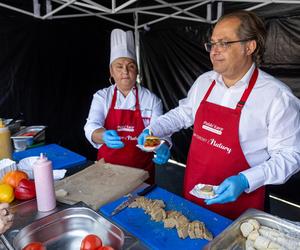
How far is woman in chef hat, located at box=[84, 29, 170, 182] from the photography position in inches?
80.4

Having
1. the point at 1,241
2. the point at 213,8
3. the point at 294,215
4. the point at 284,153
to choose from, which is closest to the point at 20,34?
the point at 213,8

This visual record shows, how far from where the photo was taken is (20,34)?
119 inches

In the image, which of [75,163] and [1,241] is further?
[75,163]

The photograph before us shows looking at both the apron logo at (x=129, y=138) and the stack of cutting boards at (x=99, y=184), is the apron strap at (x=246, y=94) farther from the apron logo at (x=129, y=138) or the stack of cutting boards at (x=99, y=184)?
the apron logo at (x=129, y=138)

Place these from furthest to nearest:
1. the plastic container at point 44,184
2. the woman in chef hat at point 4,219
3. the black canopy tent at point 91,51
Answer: the black canopy tent at point 91,51, the plastic container at point 44,184, the woman in chef hat at point 4,219

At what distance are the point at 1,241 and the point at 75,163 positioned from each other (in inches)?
30.9

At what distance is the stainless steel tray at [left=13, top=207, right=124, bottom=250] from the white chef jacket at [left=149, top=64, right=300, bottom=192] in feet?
2.19

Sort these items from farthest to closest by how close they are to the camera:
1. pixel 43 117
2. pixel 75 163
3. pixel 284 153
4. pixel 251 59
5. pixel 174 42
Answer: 1. pixel 174 42
2. pixel 43 117
3. pixel 75 163
4. pixel 251 59
5. pixel 284 153

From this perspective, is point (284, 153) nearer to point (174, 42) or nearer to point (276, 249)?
point (276, 249)

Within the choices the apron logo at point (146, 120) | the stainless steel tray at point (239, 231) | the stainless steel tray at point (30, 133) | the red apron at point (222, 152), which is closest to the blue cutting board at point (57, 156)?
the stainless steel tray at point (30, 133)

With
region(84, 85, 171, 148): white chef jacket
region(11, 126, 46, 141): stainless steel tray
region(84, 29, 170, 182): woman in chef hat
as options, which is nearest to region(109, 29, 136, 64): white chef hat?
region(84, 29, 170, 182): woman in chef hat

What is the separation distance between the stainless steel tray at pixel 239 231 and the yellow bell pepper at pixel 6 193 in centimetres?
88

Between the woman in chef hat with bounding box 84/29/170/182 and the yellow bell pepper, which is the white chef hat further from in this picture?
the yellow bell pepper

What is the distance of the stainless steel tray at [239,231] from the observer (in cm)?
92
